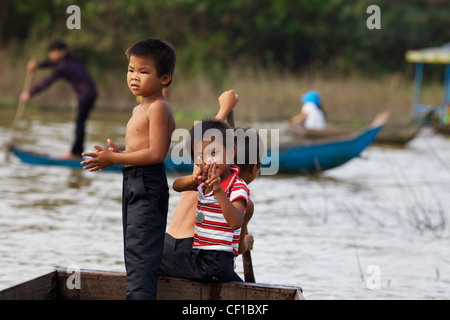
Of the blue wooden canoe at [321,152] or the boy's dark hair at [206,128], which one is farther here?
the blue wooden canoe at [321,152]

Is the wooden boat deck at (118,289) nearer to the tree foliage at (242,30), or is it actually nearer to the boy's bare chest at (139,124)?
the boy's bare chest at (139,124)

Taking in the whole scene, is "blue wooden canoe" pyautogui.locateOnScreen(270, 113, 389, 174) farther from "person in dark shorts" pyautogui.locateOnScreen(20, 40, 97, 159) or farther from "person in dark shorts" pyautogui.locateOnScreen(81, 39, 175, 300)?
"person in dark shorts" pyautogui.locateOnScreen(81, 39, 175, 300)

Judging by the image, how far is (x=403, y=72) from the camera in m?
A: 30.7

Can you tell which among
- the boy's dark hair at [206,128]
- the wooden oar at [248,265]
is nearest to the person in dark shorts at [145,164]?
the boy's dark hair at [206,128]

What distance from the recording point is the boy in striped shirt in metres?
3.58

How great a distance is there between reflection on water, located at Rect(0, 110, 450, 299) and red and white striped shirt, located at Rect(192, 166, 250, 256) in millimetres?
1325

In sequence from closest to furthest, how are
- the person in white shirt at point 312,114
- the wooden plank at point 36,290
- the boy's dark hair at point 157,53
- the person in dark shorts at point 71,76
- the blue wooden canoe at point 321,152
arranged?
the wooden plank at point 36,290
the boy's dark hair at point 157,53
the blue wooden canoe at point 321,152
the person in dark shorts at point 71,76
the person in white shirt at point 312,114

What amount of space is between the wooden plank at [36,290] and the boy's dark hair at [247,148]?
1.00m

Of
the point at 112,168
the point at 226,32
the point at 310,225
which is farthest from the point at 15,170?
the point at 226,32

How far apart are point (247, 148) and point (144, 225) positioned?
600 millimetres

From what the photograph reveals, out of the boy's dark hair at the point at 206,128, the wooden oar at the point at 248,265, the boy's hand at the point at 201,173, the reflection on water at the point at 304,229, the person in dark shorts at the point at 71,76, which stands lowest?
the reflection on water at the point at 304,229

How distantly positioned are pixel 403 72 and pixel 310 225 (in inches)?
977

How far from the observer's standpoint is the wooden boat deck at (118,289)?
3.56 meters
